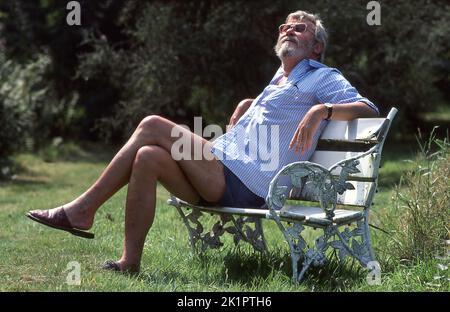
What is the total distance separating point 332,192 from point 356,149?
0.43m

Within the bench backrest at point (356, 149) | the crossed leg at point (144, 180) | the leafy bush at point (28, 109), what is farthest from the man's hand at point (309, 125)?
the leafy bush at point (28, 109)

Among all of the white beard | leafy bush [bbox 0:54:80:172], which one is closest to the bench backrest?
the white beard

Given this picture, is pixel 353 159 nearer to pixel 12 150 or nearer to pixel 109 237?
pixel 109 237

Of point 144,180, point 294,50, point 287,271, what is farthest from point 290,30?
point 287,271

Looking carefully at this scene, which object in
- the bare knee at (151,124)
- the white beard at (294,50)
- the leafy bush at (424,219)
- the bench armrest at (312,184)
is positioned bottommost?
the leafy bush at (424,219)

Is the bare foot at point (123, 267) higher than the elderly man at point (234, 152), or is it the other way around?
the elderly man at point (234, 152)

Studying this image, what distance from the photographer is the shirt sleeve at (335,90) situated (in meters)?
4.59

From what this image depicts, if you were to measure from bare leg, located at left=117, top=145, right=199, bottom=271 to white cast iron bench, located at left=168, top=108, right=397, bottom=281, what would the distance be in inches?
15.5

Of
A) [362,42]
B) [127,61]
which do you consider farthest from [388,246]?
[127,61]

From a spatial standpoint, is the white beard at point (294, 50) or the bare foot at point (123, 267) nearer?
the bare foot at point (123, 267)

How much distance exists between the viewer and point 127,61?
41.4 ft

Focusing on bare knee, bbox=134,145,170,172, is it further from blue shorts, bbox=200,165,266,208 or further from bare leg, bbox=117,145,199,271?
blue shorts, bbox=200,165,266,208

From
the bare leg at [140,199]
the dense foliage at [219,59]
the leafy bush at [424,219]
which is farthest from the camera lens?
the dense foliage at [219,59]

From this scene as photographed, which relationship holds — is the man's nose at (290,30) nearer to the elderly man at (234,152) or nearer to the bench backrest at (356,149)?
the elderly man at (234,152)
